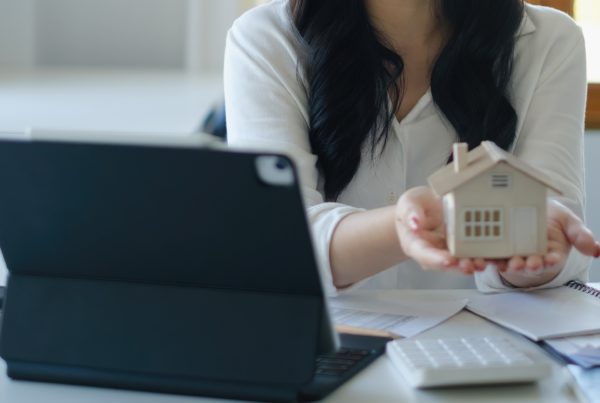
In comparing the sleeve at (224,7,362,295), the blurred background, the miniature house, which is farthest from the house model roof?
the blurred background

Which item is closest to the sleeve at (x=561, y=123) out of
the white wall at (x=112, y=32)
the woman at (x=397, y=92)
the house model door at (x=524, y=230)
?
the woman at (x=397, y=92)

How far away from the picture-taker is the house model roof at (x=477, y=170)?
1000 millimetres

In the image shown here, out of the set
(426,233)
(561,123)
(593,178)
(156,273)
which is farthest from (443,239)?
(593,178)

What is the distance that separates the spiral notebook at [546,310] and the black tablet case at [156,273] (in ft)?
1.08

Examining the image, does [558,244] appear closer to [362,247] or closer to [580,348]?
[580,348]

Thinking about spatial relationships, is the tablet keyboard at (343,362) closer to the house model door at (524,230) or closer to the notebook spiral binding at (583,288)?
the house model door at (524,230)

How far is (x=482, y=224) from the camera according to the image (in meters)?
1.01

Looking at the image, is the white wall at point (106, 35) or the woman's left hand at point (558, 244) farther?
the white wall at point (106, 35)

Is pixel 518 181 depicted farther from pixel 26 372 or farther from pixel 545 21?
A: pixel 545 21

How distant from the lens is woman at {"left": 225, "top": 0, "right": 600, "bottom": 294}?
1.51m

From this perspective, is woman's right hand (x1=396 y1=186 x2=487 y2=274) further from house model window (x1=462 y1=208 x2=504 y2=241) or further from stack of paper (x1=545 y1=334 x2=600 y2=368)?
stack of paper (x1=545 y1=334 x2=600 y2=368)

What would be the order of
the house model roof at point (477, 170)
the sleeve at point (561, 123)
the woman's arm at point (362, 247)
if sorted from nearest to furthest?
1. the house model roof at point (477, 170)
2. the woman's arm at point (362, 247)
3. the sleeve at point (561, 123)

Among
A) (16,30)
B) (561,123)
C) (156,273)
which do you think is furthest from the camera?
(16,30)

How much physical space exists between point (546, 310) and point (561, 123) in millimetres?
Answer: 384
